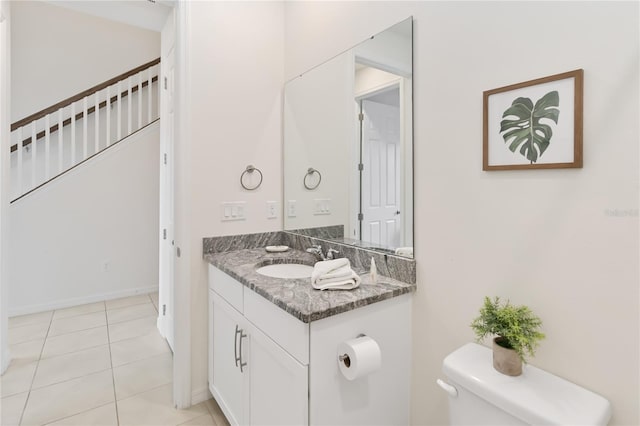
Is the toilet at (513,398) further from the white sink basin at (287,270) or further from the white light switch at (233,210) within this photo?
the white light switch at (233,210)

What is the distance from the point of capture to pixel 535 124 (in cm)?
104

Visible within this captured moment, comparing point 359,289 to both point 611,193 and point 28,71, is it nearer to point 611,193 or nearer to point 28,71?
point 611,193

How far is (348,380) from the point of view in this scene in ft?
3.94

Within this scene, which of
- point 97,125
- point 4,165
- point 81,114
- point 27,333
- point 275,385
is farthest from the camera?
point 81,114

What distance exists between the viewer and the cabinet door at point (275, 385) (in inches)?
45.2

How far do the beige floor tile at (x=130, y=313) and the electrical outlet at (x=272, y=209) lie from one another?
78.5 inches

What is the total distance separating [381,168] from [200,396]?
172 cm

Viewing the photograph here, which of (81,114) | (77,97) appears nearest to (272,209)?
(77,97)

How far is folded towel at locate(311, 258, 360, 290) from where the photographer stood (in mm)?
1334

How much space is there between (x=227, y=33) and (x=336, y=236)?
→ 4.65 feet

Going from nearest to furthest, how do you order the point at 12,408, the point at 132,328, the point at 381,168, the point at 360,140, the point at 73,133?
the point at 381,168 → the point at 360,140 → the point at 12,408 → the point at 132,328 → the point at 73,133

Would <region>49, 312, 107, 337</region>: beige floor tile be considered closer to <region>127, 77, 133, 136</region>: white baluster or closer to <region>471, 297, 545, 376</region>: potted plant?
<region>127, 77, 133, 136</region>: white baluster

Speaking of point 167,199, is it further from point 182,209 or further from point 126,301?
point 126,301

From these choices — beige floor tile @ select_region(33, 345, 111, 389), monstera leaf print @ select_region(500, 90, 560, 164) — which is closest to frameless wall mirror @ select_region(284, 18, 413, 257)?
monstera leaf print @ select_region(500, 90, 560, 164)
